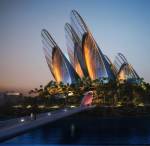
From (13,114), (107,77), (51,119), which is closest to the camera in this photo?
(51,119)

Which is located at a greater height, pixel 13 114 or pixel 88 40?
pixel 88 40

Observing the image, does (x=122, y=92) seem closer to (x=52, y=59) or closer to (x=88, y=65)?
(x=88, y=65)

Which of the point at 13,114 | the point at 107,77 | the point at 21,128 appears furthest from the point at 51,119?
the point at 107,77

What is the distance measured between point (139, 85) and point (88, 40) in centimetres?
1667

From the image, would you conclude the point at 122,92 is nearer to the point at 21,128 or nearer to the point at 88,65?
the point at 88,65

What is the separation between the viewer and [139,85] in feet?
337

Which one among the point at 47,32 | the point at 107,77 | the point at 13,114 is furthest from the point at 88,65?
the point at 13,114

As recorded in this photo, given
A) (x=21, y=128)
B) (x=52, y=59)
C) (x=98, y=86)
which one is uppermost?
(x=52, y=59)

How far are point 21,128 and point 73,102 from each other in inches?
2959

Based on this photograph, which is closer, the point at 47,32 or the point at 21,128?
the point at 21,128

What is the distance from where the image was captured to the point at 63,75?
10662 cm

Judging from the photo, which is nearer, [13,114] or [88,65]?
[13,114]

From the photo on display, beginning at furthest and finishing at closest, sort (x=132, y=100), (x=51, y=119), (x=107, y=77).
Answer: (x=107, y=77) < (x=132, y=100) < (x=51, y=119)

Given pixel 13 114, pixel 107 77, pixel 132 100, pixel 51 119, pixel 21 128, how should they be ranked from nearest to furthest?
pixel 21 128 → pixel 51 119 → pixel 13 114 → pixel 132 100 → pixel 107 77
